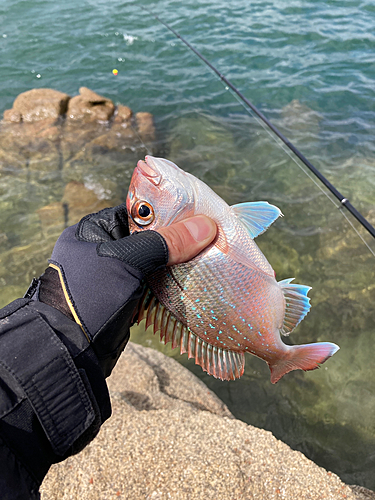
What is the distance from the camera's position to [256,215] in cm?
245

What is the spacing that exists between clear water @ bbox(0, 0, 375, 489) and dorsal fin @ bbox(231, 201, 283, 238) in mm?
2447

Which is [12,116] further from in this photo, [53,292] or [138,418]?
[53,292]

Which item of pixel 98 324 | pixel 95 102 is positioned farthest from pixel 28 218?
pixel 98 324

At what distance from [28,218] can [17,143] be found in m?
2.79

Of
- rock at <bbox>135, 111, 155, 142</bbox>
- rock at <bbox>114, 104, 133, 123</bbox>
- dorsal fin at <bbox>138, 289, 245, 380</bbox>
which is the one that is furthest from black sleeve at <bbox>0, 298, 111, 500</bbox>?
rock at <bbox>114, 104, 133, 123</bbox>

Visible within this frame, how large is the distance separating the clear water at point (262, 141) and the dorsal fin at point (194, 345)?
1818mm

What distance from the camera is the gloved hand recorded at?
176 centimetres

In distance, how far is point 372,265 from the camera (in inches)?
219

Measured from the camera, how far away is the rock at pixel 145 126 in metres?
8.50

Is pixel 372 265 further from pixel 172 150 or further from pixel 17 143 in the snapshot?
pixel 17 143

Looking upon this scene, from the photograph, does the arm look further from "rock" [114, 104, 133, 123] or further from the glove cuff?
"rock" [114, 104, 133, 123]

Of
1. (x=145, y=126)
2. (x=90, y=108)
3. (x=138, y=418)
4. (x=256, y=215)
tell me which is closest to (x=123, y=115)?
(x=145, y=126)

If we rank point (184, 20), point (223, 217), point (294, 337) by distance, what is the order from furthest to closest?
point (184, 20)
point (294, 337)
point (223, 217)

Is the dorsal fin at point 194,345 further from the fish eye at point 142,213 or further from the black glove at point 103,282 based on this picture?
the fish eye at point 142,213
